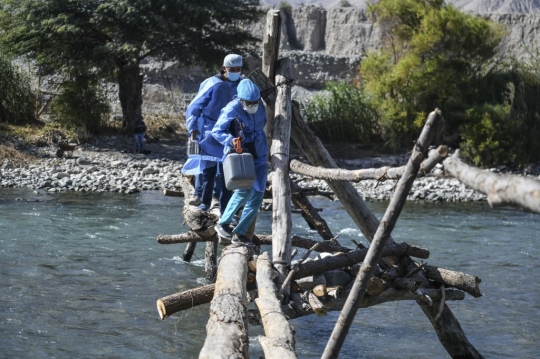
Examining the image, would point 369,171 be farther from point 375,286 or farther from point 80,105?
point 80,105

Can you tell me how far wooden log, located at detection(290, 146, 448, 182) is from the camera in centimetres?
464

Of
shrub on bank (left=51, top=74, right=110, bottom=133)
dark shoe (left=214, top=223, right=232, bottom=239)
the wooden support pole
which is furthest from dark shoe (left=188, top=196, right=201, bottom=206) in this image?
shrub on bank (left=51, top=74, right=110, bottom=133)

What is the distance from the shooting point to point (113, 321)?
9180mm

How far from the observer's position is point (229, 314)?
5.40m

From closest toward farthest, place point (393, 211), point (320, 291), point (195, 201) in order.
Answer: point (393, 211) → point (320, 291) → point (195, 201)

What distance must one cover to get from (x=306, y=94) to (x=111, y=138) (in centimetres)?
1006

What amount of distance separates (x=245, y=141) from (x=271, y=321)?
2.41 meters

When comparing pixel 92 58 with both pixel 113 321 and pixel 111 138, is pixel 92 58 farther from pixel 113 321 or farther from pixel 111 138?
pixel 113 321

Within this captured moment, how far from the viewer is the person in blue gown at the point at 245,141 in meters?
7.40

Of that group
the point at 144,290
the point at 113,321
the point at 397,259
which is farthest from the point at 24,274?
the point at 397,259

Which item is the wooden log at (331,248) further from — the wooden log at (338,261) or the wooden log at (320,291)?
the wooden log at (320,291)

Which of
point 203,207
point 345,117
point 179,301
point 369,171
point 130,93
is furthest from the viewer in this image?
point 130,93

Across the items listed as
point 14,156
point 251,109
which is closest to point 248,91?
point 251,109

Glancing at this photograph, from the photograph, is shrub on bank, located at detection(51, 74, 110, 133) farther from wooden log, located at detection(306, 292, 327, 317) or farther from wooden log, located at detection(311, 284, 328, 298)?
wooden log, located at detection(306, 292, 327, 317)
